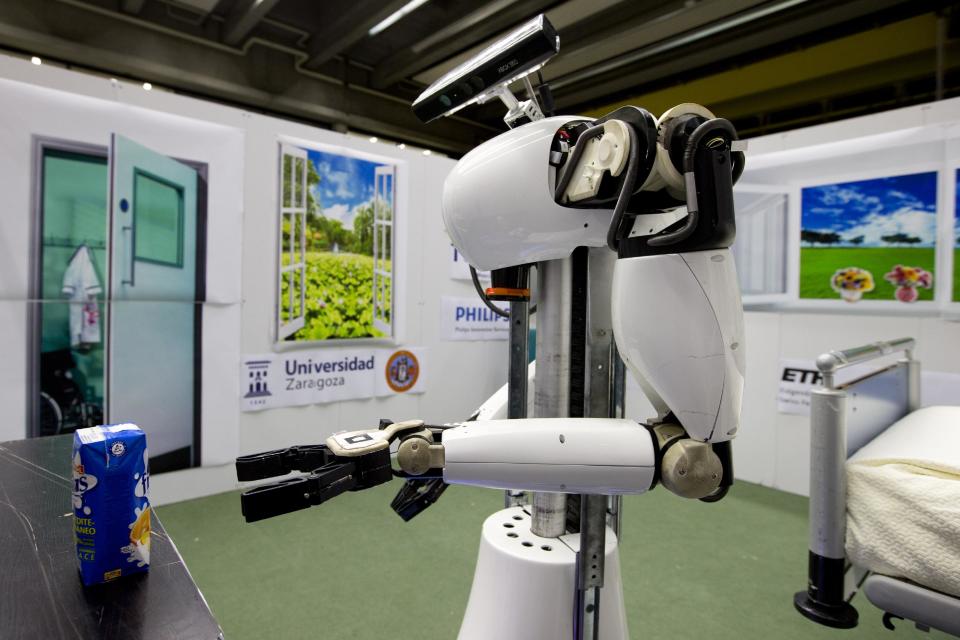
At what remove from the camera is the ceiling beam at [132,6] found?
319cm

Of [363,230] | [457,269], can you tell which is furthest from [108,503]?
[457,269]

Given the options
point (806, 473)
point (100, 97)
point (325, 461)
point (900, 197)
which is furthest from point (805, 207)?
point (100, 97)

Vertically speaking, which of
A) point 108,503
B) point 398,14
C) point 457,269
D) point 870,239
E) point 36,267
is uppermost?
point 398,14

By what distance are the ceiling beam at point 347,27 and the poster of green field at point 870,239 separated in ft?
8.48

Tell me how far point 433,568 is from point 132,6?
367cm

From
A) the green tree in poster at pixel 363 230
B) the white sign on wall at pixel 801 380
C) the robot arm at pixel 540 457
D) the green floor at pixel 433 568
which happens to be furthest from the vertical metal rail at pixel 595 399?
the green tree in poster at pixel 363 230

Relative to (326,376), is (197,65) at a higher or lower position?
higher

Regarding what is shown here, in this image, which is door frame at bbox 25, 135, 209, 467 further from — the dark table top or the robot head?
the robot head

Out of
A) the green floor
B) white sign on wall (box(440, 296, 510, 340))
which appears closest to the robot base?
the green floor

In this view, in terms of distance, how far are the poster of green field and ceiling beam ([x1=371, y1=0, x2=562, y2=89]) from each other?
6.12 ft

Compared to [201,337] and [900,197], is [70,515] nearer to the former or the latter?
[201,337]

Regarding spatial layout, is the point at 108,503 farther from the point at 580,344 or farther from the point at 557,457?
the point at 580,344

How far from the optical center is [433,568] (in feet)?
6.57

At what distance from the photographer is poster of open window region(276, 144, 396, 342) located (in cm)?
283
